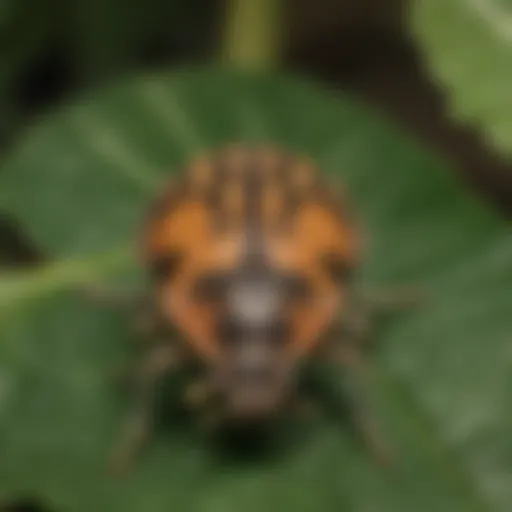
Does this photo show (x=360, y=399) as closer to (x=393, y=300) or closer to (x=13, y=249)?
(x=393, y=300)

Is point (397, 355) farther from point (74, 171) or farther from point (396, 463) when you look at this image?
point (74, 171)

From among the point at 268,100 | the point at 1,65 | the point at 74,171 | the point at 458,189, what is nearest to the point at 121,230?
the point at 74,171

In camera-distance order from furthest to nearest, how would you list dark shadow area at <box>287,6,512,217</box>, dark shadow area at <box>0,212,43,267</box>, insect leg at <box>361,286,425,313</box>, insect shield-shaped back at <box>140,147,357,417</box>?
dark shadow area at <box>287,6,512,217</box>
dark shadow area at <box>0,212,43,267</box>
insect leg at <box>361,286,425,313</box>
insect shield-shaped back at <box>140,147,357,417</box>

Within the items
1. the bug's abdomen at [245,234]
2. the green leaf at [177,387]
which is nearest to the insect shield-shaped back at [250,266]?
the bug's abdomen at [245,234]

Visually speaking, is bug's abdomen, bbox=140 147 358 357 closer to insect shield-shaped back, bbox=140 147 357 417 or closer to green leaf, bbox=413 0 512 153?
insect shield-shaped back, bbox=140 147 357 417

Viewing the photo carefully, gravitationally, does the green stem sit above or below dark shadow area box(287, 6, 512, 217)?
above

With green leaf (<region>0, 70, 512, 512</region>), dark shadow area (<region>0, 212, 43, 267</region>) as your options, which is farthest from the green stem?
dark shadow area (<region>0, 212, 43, 267</region>)

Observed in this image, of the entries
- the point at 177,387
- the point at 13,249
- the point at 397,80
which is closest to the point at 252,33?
the point at 13,249

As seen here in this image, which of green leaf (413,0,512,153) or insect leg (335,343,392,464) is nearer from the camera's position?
green leaf (413,0,512,153)

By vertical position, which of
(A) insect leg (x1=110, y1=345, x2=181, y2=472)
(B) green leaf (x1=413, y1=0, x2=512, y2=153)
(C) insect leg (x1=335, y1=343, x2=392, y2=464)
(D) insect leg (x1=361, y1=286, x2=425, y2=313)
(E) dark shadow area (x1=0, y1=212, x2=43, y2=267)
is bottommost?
(E) dark shadow area (x1=0, y1=212, x2=43, y2=267)
